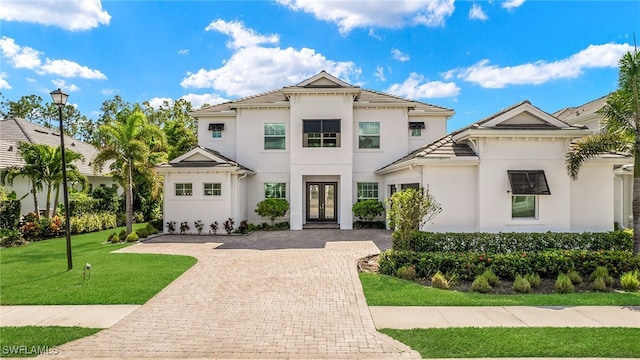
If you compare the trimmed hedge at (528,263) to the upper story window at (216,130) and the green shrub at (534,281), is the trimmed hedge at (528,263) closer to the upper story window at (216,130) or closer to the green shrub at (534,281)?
the green shrub at (534,281)

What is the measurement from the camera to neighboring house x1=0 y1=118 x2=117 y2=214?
21.4 meters

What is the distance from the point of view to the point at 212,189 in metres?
19.5

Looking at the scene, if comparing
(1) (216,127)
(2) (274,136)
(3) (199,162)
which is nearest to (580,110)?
(2) (274,136)

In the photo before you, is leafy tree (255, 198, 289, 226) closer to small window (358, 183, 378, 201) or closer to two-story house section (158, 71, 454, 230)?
two-story house section (158, 71, 454, 230)

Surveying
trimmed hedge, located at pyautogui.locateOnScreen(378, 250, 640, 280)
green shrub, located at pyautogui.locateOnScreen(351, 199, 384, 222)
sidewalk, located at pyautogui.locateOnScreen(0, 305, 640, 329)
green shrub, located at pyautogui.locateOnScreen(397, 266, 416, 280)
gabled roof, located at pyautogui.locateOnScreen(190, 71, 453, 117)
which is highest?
gabled roof, located at pyautogui.locateOnScreen(190, 71, 453, 117)

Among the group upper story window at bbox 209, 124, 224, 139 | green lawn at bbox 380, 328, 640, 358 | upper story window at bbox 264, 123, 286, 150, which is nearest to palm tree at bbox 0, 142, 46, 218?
upper story window at bbox 209, 124, 224, 139

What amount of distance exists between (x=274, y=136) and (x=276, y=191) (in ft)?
11.8

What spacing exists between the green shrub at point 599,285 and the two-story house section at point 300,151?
12.6 meters

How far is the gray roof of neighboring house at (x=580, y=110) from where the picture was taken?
26358 mm

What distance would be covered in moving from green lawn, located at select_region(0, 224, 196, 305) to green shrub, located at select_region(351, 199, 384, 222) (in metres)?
10.6

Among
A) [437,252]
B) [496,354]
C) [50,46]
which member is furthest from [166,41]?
[496,354]

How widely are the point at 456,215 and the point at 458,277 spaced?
4.53 metres

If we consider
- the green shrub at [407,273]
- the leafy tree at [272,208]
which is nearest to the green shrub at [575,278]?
the green shrub at [407,273]

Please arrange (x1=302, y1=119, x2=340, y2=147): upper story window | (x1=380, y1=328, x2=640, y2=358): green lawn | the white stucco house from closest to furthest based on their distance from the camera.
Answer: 1. (x1=380, y1=328, x2=640, y2=358): green lawn
2. the white stucco house
3. (x1=302, y1=119, x2=340, y2=147): upper story window
